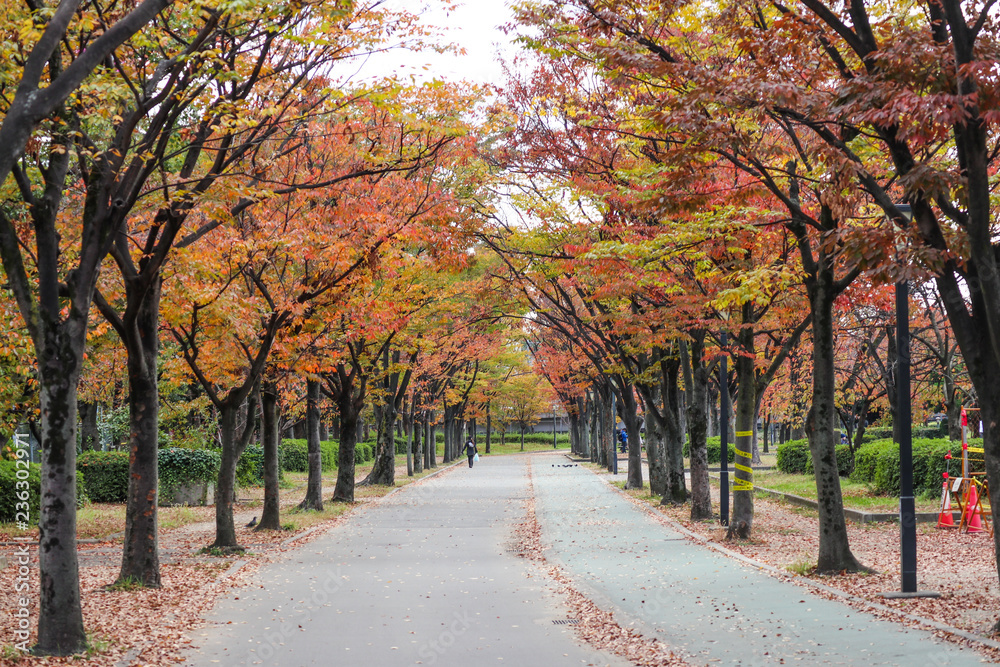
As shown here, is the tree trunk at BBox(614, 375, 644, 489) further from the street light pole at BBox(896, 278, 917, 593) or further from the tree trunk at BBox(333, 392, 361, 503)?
the street light pole at BBox(896, 278, 917, 593)

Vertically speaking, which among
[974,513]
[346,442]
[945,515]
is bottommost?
[945,515]

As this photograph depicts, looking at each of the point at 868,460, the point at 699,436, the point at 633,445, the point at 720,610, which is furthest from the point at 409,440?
the point at 720,610

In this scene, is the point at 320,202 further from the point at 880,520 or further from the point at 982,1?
the point at 880,520

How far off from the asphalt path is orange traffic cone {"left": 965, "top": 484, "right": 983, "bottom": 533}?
26.1 ft

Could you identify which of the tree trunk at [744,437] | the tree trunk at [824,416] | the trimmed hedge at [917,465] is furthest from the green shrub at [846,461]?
the tree trunk at [824,416]

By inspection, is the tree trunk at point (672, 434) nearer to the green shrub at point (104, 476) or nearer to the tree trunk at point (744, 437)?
the tree trunk at point (744, 437)

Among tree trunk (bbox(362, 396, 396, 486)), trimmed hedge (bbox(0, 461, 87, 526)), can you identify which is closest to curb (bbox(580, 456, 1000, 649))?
trimmed hedge (bbox(0, 461, 87, 526))

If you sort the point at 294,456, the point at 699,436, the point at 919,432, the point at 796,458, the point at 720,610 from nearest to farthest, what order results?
the point at 720,610, the point at 699,436, the point at 796,458, the point at 919,432, the point at 294,456

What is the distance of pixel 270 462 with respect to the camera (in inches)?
691

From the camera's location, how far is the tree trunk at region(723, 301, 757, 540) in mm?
14680

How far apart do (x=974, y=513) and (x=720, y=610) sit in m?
8.64

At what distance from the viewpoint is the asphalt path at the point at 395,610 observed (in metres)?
7.36

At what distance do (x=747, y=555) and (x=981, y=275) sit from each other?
23.1 ft

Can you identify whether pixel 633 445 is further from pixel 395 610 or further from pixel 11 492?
pixel 395 610
